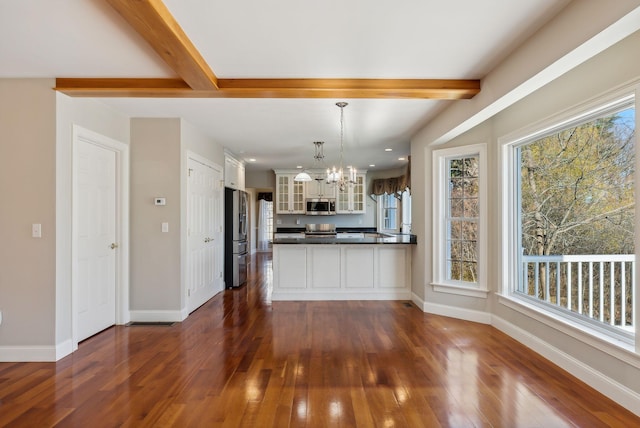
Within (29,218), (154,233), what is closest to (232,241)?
(154,233)

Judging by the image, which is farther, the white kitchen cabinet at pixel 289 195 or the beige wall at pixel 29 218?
the white kitchen cabinet at pixel 289 195

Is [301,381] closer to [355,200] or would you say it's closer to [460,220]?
[460,220]

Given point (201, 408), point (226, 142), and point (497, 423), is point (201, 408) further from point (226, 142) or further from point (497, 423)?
point (226, 142)

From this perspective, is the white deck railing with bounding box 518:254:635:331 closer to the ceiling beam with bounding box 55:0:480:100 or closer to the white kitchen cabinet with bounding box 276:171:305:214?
the ceiling beam with bounding box 55:0:480:100

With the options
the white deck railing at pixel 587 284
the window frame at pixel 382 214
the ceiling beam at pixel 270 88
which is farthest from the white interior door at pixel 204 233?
the window frame at pixel 382 214

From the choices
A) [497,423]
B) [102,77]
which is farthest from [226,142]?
[497,423]

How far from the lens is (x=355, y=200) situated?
9.51 meters

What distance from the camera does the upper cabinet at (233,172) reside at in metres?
6.51

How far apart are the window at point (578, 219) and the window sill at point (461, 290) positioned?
15.0 inches

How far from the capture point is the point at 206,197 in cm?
540

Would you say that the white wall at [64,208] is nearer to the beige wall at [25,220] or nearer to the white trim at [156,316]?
the beige wall at [25,220]

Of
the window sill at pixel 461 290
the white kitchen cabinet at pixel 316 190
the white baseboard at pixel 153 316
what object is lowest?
the white baseboard at pixel 153 316

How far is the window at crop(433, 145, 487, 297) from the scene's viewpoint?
14.1 ft

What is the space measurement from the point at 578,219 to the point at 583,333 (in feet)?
3.28
